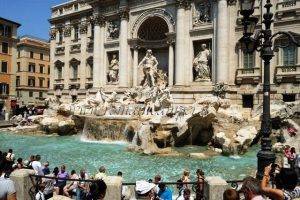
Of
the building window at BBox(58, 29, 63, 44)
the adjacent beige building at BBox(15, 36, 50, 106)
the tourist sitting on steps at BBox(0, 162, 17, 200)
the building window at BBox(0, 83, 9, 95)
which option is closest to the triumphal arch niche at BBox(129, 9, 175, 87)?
the building window at BBox(58, 29, 63, 44)

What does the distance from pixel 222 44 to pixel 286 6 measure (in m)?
5.19

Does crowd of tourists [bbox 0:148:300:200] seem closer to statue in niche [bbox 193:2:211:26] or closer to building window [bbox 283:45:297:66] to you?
building window [bbox 283:45:297:66]

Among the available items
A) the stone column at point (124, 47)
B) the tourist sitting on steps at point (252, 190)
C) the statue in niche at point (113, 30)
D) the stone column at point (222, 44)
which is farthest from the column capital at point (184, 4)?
the tourist sitting on steps at point (252, 190)

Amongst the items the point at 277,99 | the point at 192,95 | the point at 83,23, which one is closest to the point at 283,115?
the point at 277,99

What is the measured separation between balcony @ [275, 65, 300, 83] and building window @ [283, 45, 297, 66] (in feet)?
1.73

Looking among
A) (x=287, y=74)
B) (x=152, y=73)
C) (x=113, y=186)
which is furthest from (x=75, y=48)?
(x=113, y=186)

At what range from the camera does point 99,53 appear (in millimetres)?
38125

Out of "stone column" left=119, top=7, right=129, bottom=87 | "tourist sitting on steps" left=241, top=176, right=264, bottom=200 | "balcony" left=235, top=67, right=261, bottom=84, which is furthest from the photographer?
"stone column" left=119, top=7, right=129, bottom=87

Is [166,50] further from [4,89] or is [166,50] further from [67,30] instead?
[4,89]

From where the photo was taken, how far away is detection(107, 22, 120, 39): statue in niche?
37.1 metres

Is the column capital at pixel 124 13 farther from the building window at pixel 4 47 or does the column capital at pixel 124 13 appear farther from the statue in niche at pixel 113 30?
the building window at pixel 4 47

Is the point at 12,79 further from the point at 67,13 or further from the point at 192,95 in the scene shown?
the point at 192,95

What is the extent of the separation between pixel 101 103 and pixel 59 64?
1573cm

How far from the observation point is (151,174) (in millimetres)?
16125
